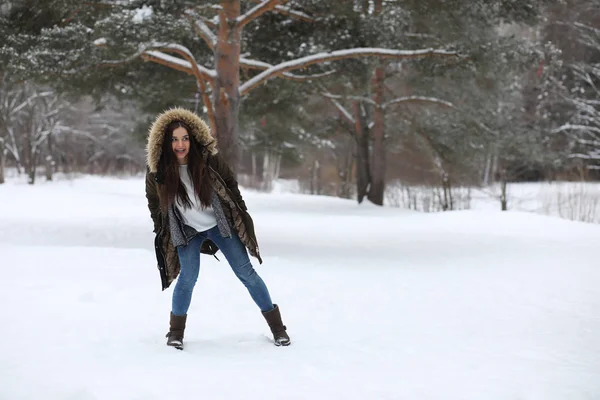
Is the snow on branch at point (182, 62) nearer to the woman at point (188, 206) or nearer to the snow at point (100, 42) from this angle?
the snow at point (100, 42)

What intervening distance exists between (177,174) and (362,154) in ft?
54.2

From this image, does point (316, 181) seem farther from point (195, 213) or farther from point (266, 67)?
point (195, 213)

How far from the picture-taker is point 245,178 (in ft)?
109

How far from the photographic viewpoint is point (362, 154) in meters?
20.3

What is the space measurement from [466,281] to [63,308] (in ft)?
14.9

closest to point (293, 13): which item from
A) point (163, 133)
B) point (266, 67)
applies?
point (266, 67)

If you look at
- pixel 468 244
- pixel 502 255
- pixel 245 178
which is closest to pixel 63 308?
pixel 502 255

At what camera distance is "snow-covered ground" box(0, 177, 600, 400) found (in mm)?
3607

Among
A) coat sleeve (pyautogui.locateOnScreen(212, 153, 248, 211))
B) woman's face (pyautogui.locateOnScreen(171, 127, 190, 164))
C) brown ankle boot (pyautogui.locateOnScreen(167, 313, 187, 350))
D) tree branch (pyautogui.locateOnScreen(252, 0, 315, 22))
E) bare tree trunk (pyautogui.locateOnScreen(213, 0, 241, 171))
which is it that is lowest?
brown ankle boot (pyautogui.locateOnScreen(167, 313, 187, 350))

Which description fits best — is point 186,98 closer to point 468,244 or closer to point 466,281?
point 468,244

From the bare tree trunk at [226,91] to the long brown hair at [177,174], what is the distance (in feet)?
22.1

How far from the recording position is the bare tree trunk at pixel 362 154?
20141mm

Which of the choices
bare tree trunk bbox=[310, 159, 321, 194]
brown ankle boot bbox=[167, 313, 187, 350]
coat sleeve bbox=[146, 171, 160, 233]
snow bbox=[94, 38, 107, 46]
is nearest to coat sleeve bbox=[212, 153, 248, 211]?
coat sleeve bbox=[146, 171, 160, 233]

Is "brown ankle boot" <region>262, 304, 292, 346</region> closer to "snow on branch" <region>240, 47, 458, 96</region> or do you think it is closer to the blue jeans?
the blue jeans
